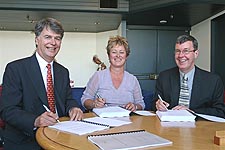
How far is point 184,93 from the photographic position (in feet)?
8.48

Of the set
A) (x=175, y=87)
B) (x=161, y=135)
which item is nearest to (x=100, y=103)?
(x=175, y=87)

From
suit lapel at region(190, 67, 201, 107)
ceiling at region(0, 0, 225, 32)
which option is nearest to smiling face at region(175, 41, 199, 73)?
suit lapel at region(190, 67, 201, 107)

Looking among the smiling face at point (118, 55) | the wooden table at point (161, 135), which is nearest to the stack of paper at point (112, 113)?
the wooden table at point (161, 135)

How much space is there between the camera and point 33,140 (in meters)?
2.06

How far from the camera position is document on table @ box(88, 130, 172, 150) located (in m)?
1.39

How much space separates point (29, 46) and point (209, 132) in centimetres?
865

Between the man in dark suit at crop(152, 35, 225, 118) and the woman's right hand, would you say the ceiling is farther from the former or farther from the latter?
the woman's right hand

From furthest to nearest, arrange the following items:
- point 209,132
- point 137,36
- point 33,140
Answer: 1. point 137,36
2. point 33,140
3. point 209,132

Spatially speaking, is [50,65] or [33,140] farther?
[50,65]

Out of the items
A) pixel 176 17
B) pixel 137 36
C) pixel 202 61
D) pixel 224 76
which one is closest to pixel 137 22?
pixel 137 36

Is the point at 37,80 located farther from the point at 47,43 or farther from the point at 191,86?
the point at 191,86

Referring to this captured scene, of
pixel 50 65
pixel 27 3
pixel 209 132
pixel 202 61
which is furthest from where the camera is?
pixel 202 61

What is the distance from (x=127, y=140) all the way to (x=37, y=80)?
89 centimetres

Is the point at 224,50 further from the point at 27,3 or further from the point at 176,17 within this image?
the point at 27,3
